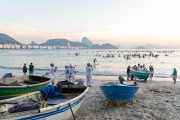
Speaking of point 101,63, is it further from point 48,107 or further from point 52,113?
point 48,107

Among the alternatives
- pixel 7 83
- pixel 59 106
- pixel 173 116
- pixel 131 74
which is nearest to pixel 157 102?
pixel 173 116

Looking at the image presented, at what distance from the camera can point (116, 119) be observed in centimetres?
1131

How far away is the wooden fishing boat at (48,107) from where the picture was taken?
312 inches

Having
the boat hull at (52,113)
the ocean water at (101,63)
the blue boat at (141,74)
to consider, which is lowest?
the ocean water at (101,63)

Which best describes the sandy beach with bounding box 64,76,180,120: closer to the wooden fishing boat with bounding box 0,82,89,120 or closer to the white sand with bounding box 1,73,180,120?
the white sand with bounding box 1,73,180,120

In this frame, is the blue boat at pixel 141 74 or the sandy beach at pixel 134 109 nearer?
the sandy beach at pixel 134 109

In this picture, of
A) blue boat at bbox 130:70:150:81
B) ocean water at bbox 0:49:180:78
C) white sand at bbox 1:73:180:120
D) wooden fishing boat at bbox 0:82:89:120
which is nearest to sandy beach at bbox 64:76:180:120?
white sand at bbox 1:73:180:120

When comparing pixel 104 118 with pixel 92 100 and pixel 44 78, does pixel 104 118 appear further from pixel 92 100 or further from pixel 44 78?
pixel 44 78

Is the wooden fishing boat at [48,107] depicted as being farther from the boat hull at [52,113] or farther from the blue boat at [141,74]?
the blue boat at [141,74]

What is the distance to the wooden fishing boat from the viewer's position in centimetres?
791

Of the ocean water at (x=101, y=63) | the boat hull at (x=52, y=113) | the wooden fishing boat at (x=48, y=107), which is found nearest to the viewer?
the boat hull at (x=52, y=113)

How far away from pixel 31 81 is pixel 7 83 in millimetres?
3210

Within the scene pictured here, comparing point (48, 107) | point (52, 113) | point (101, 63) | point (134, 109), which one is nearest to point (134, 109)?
point (134, 109)

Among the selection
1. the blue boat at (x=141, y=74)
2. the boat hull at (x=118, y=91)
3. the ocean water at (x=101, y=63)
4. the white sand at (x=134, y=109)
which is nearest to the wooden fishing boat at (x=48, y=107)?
the white sand at (x=134, y=109)
